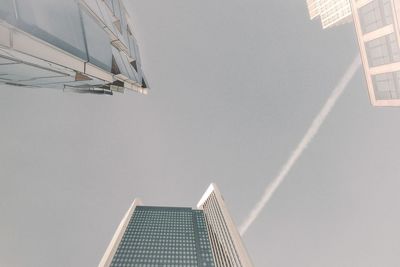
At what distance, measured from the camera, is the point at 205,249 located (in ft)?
340

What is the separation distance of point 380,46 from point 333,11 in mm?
80603

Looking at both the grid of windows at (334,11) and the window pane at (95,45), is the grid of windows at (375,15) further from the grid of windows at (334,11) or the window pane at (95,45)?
the grid of windows at (334,11)

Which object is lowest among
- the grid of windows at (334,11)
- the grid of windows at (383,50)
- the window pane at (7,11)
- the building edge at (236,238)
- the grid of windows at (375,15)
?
the building edge at (236,238)

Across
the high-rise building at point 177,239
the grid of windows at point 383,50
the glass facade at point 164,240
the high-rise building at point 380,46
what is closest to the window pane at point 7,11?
the high-rise building at point 380,46

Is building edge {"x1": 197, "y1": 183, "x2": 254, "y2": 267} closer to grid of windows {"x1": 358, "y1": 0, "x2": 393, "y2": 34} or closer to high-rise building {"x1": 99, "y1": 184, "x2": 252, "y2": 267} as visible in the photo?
high-rise building {"x1": 99, "y1": 184, "x2": 252, "y2": 267}

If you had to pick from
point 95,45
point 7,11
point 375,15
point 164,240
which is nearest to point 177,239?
point 164,240

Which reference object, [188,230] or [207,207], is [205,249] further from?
[207,207]

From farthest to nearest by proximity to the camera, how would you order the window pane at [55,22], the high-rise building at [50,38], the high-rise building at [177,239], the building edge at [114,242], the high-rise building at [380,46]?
the high-rise building at [177,239], the building edge at [114,242], the high-rise building at [380,46], the window pane at [55,22], the high-rise building at [50,38]

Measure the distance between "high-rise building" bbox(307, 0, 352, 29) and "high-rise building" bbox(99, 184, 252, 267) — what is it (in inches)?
3629

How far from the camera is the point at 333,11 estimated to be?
112312mm

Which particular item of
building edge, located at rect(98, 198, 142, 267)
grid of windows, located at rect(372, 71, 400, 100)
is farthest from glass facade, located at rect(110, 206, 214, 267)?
grid of windows, located at rect(372, 71, 400, 100)

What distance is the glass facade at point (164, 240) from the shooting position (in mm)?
94750

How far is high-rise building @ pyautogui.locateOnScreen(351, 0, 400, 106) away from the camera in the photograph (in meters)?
41.2

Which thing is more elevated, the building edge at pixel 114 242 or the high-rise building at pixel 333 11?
the high-rise building at pixel 333 11
